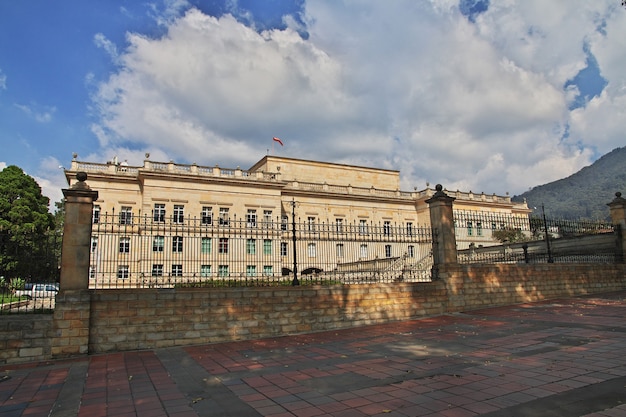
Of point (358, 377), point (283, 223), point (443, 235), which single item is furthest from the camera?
point (443, 235)

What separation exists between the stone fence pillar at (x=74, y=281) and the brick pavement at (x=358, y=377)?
0.52m

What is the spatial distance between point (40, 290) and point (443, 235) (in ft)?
35.1

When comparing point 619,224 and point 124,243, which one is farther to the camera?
point 619,224

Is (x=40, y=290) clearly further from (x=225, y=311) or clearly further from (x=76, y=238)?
(x=225, y=311)

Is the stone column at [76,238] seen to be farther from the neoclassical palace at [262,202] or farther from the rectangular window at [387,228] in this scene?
the neoclassical palace at [262,202]

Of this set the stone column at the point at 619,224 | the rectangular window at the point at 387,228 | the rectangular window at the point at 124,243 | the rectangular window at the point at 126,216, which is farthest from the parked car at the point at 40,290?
the stone column at the point at 619,224

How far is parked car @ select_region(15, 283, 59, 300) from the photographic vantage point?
8.52m

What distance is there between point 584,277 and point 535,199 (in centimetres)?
19797

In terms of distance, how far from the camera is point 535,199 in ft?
620

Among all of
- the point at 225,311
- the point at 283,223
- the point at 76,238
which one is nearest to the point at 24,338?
the point at 76,238

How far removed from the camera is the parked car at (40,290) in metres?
8.52

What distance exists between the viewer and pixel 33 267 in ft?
29.1

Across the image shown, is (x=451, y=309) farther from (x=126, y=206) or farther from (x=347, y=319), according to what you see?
(x=126, y=206)

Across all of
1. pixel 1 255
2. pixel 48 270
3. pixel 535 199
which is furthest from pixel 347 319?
pixel 535 199
